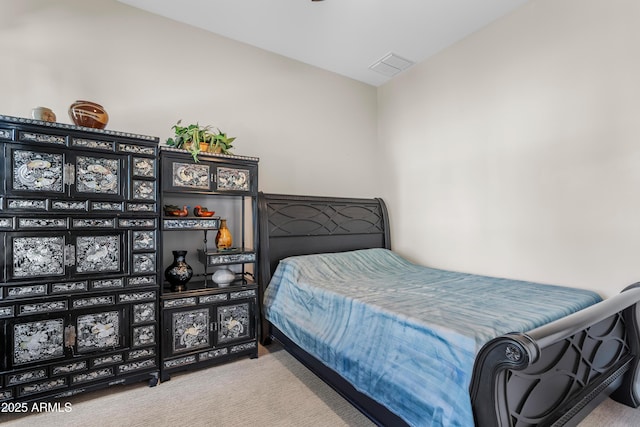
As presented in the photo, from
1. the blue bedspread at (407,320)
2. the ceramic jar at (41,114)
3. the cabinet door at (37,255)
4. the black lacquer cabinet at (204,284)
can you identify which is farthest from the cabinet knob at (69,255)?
the blue bedspread at (407,320)

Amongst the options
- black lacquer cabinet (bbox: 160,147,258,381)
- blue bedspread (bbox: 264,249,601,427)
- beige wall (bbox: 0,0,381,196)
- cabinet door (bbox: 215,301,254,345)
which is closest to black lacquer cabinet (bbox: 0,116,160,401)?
black lacquer cabinet (bbox: 160,147,258,381)

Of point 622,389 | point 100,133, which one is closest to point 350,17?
point 100,133

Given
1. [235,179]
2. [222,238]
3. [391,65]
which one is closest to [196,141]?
[235,179]

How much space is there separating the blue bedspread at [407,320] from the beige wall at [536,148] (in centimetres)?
36

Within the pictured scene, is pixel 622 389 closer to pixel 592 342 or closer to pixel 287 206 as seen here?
pixel 592 342

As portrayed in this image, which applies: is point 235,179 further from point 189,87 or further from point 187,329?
point 187,329

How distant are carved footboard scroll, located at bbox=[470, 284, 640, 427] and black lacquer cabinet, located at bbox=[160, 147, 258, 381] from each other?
193 centimetres

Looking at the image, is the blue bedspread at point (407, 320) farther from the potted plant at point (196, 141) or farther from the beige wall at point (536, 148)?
the potted plant at point (196, 141)

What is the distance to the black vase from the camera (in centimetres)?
246

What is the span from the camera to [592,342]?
1.67 meters

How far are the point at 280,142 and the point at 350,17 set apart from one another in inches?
55.5

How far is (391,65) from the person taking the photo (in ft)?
11.7

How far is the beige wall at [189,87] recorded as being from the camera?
2277 mm

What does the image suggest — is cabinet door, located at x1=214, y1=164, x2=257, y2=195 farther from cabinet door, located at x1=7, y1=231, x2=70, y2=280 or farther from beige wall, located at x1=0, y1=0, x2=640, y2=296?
cabinet door, located at x1=7, y1=231, x2=70, y2=280
